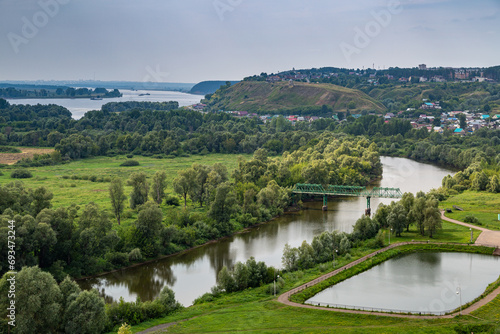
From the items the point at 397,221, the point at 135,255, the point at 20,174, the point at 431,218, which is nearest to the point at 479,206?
the point at 431,218

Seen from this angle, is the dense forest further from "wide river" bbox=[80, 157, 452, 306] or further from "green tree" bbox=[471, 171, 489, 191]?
"wide river" bbox=[80, 157, 452, 306]

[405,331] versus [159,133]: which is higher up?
[159,133]

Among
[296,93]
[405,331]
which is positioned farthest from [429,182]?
[296,93]

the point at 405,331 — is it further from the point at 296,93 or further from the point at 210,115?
the point at 296,93

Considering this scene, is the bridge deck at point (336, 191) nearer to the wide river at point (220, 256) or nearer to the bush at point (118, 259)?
the wide river at point (220, 256)

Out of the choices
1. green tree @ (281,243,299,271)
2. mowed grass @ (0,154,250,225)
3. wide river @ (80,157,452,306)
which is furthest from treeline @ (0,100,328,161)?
green tree @ (281,243,299,271)

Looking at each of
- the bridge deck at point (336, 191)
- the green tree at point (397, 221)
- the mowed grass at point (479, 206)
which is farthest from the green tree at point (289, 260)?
the bridge deck at point (336, 191)
